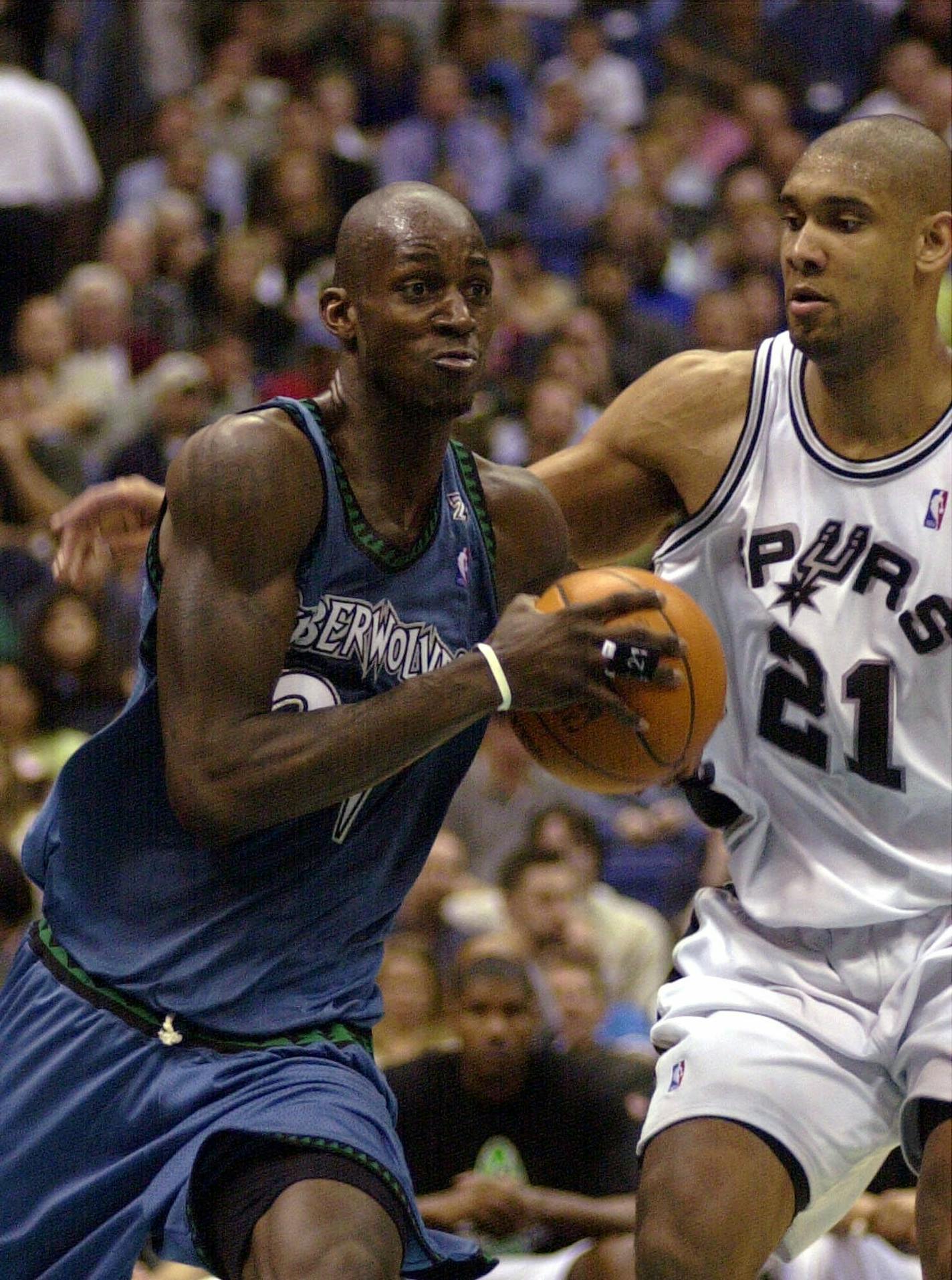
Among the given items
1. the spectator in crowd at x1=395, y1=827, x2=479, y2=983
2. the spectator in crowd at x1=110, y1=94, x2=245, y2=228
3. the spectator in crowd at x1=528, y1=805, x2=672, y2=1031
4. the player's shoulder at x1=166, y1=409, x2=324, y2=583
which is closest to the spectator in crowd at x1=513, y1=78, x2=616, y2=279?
the spectator in crowd at x1=110, y1=94, x2=245, y2=228

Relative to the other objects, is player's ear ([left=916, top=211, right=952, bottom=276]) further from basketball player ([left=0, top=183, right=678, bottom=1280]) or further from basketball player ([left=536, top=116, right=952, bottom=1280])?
basketball player ([left=0, top=183, right=678, bottom=1280])

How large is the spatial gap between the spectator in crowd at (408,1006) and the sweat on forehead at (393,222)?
9.83 feet

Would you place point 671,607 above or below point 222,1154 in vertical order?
above

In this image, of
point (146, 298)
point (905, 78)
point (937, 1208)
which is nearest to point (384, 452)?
point (937, 1208)

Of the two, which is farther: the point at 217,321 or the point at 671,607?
the point at 217,321

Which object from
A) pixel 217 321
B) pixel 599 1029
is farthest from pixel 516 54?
pixel 599 1029

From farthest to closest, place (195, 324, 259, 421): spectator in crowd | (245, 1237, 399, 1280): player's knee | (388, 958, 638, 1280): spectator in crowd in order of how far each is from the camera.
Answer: (195, 324, 259, 421): spectator in crowd → (388, 958, 638, 1280): spectator in crowd → (245, 1237, 399, 1280): player's knee

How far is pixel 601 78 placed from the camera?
11.2 meters

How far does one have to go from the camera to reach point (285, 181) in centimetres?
978

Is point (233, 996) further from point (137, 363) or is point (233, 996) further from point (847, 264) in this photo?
point (137, 363)

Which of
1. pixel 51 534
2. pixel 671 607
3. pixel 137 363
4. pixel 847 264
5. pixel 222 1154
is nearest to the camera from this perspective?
pixel 222 1154

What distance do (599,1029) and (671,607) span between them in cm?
298

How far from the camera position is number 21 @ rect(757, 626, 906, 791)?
11.1 ft

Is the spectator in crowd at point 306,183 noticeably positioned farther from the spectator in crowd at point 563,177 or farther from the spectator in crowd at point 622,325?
the spectator in crowd at point 622,325
